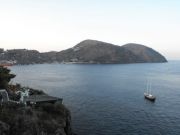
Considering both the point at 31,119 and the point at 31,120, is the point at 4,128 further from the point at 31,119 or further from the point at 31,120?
the point at 31,119

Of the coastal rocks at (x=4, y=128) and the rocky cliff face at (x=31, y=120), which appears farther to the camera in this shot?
the rocky cliff face at (x=31, y=120)

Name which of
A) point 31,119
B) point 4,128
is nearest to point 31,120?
point 31,119

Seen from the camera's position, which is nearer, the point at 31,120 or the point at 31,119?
the point at 31,120

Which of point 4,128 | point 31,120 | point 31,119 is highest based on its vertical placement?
point 31,119

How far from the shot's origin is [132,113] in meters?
82.0

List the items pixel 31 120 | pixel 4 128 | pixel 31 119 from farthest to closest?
pixel 31 119, pixel 31 120, pixel 4 128

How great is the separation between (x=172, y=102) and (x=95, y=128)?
48831mm

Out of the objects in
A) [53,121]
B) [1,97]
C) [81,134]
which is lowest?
[81,134]

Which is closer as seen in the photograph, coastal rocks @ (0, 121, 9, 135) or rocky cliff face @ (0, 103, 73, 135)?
coastal rocks @ (0, 121, 9, 135)

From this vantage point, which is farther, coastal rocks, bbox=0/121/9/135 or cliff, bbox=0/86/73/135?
cliff, bbox=0/86/73/135

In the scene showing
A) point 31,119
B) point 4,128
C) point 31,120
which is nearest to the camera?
point 4,128

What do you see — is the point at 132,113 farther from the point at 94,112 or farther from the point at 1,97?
the point at 1,97

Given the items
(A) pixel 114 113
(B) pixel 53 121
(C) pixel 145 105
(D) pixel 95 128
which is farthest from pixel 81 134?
(C) pixel 145 105

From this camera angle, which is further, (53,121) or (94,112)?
(94,112)
